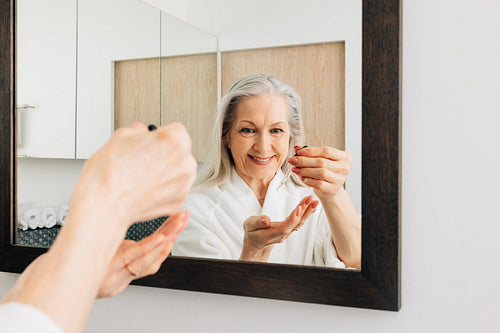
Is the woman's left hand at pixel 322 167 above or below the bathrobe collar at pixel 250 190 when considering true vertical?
above

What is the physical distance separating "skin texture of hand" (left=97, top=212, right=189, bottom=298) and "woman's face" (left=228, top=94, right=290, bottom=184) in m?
0.27

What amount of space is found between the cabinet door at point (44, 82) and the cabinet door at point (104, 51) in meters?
0.04

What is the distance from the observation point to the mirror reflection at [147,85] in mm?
842

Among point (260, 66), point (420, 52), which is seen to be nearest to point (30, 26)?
point (260, 66)

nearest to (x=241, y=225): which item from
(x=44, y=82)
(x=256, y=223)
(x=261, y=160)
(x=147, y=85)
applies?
(x=256, y=223)

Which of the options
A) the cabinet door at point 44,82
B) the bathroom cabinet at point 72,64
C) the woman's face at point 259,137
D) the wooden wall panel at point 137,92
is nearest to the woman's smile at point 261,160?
the woman's face at point 259,137

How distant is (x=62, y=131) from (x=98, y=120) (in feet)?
0.39

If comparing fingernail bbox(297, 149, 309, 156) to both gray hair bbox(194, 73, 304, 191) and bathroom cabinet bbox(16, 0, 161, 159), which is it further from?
bathroom cabinet bbox(16, 0, 161, 159)

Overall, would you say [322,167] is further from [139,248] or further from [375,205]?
[139,248]

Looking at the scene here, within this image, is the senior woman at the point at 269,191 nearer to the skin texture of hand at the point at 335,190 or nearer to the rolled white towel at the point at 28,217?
the skin texture of hand at the point at 335,190

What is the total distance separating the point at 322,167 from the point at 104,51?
0.62 metres

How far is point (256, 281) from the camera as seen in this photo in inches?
34.5

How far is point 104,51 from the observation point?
41.8 inches

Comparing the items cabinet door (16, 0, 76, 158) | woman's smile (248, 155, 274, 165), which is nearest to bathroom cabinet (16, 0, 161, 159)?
cabinet door (16, 0, 76, 158)
